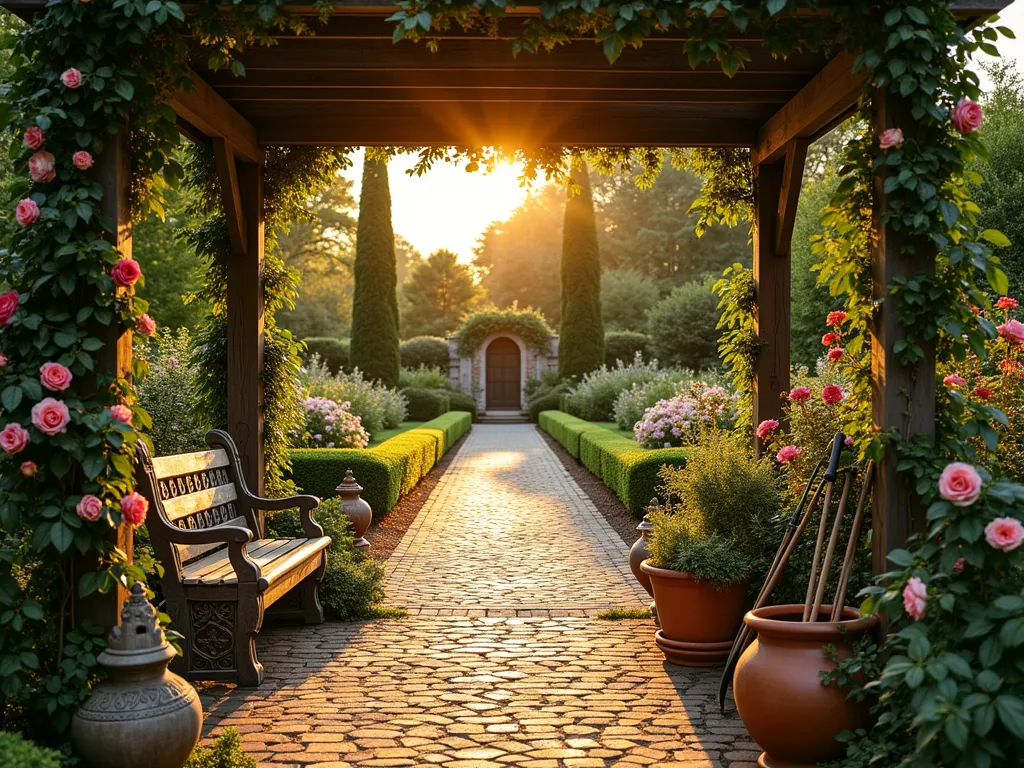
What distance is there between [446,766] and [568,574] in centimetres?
411

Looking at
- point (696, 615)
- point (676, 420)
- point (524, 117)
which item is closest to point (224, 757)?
point (696, 615)

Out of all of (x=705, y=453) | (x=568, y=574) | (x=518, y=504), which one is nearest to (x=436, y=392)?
(x=518, y=504)

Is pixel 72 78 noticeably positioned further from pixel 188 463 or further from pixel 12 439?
pixel 188 463

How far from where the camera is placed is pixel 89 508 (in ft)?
11.2

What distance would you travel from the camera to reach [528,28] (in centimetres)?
363

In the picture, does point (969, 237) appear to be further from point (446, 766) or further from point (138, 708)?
point (138, 708)

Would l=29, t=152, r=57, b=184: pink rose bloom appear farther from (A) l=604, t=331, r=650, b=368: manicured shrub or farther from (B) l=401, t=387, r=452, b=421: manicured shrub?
(A) l=604, t=331, r=650, b=368: manicured shrub

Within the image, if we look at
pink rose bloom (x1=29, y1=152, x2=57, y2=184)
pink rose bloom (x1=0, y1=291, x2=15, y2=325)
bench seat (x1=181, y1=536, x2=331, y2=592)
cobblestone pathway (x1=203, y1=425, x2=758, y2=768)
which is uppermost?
pink rose bloom (x1=29, y1=152, x2=57, y2=184)

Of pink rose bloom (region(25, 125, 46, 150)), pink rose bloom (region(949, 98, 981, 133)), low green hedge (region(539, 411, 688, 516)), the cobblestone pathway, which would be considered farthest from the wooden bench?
low green hedge (region(539, 411, 688, 516))

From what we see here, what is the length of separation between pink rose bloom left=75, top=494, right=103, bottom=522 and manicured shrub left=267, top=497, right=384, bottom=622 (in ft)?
9.65

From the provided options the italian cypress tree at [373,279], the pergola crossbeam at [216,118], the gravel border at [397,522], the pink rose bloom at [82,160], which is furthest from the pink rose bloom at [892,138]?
the italian cypress tree at [373,279]

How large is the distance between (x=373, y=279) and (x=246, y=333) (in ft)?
60.9

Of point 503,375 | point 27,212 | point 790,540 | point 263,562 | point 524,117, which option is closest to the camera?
point 27,212

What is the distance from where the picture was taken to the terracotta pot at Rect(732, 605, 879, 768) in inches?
135
